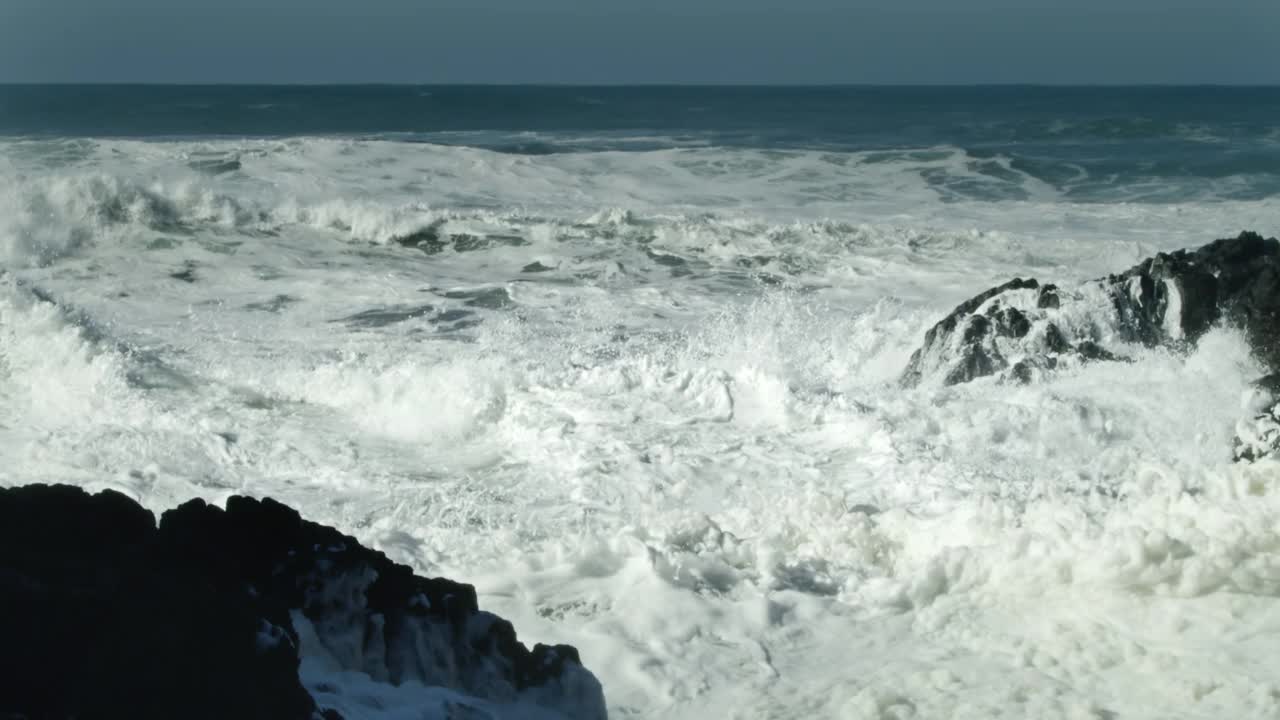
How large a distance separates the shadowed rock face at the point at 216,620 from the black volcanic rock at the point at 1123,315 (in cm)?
513

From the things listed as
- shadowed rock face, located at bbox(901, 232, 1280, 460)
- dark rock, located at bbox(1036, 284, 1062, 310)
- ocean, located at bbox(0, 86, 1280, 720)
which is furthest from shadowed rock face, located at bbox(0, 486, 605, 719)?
dark rock, located at bbox(1036, 284, 1062, 310)

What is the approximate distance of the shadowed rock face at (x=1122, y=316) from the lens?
24.9 feet

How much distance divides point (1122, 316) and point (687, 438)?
269 centimetres

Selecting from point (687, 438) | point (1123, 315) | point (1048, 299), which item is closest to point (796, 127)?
point (1048, 299)

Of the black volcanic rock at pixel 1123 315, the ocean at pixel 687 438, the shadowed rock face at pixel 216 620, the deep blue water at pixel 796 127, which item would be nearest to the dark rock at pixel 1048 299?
the black volcanic rock at pixel 1123 315

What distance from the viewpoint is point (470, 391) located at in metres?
8.82

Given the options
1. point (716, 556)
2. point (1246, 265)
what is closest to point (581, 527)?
point (716, 556)

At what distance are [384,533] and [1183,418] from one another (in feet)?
13.3

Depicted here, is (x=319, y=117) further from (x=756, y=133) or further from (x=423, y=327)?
(x=423, y=327)

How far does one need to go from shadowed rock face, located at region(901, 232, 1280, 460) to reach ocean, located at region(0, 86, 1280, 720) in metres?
0.18

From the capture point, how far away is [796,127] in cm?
5447

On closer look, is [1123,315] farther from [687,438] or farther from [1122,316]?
[687,438]

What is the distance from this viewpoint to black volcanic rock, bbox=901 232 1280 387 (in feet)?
25.0

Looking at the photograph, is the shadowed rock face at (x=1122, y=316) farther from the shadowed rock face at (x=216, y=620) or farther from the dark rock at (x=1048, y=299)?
the shadowed rock face at (x=216, y=620)
